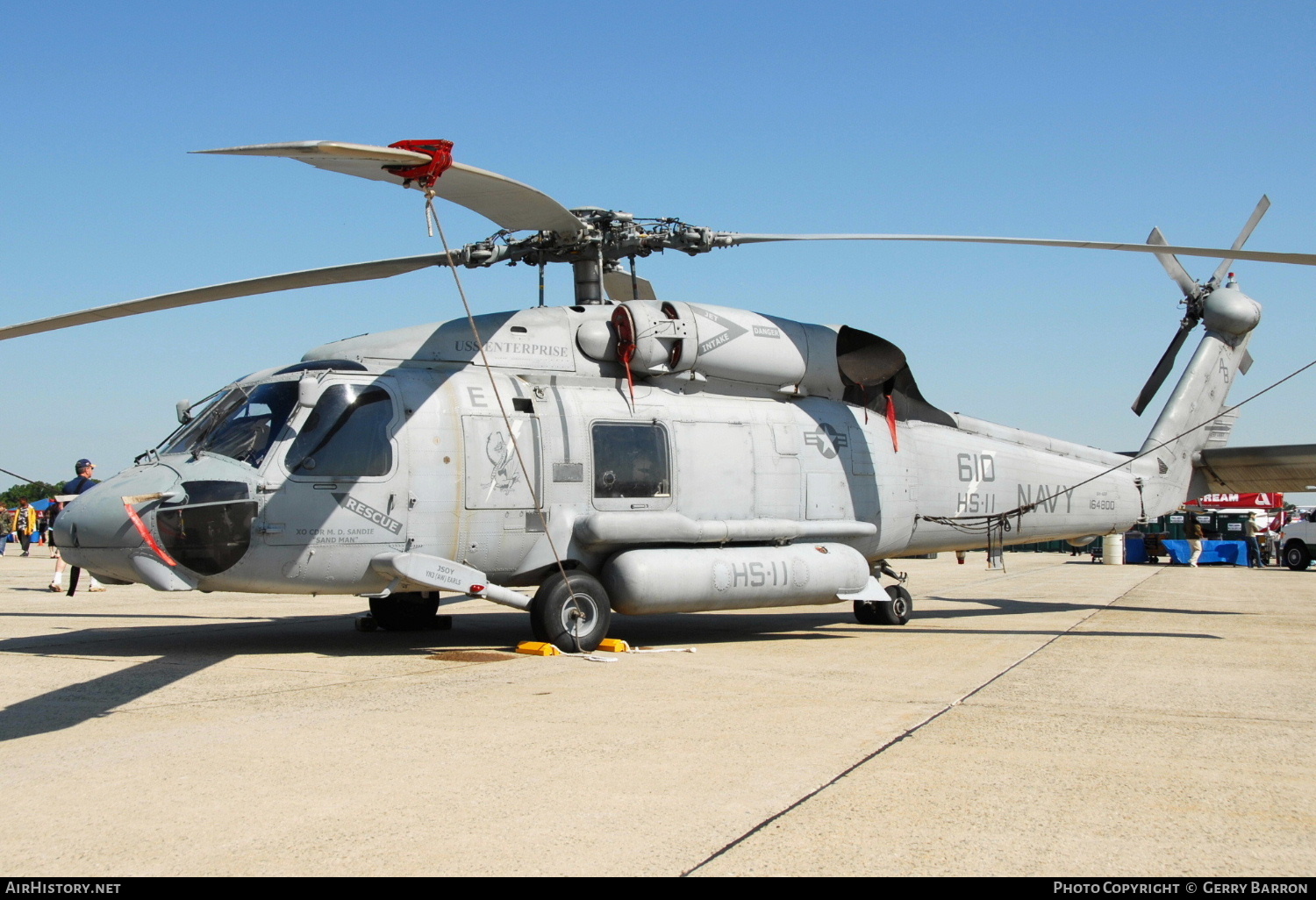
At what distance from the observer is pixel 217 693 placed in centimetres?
709

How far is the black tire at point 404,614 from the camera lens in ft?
37.1

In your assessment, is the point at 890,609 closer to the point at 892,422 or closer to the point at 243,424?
the point at 892,422

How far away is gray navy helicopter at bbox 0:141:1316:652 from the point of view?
28.5 ft

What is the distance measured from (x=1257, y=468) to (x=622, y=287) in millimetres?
8468

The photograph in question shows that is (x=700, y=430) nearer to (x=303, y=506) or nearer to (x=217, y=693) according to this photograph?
(x=303, y=506)

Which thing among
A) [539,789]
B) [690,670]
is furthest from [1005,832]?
[690,670]

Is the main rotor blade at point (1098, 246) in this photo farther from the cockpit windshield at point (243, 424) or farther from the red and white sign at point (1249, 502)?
the red and white sign at point (1249, 502)

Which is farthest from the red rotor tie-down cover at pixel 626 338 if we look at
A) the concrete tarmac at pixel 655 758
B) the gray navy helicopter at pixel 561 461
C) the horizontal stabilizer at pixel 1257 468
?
the horizontal stabilizer at pixel 1257 468

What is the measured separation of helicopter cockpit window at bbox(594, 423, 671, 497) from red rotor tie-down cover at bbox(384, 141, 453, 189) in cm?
372

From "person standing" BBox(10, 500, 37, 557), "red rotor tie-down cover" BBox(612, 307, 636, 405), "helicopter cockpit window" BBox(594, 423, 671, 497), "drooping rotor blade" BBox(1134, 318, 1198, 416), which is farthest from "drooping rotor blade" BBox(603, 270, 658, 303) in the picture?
"person standing" BBox(10, 500, 37, 557)

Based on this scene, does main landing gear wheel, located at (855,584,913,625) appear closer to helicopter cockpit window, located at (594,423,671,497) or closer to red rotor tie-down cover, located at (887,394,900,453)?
red rotor tie-down cover, located at (887,394,900,453)

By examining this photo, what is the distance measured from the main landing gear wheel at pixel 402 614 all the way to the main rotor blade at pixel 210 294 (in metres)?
3.54

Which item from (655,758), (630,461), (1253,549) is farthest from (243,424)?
(1253,549)

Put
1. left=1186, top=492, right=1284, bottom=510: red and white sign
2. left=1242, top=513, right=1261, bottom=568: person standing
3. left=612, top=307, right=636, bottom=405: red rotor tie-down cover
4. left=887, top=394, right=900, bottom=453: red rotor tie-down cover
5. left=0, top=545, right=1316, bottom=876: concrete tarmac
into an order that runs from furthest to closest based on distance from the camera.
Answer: left=1186, top=492, right=1284, bottom=510: red and white sign < left=1242, top=513, right=1261, bottom=568: person standing < left=887, top=394, right=900, bottom=453: red rotor tie-down cover < left=612, top=307, right=636, bottom=405: red rotor tie-down cover < left=0, top=545, right=1316, bottom=876: concrete tarmac
